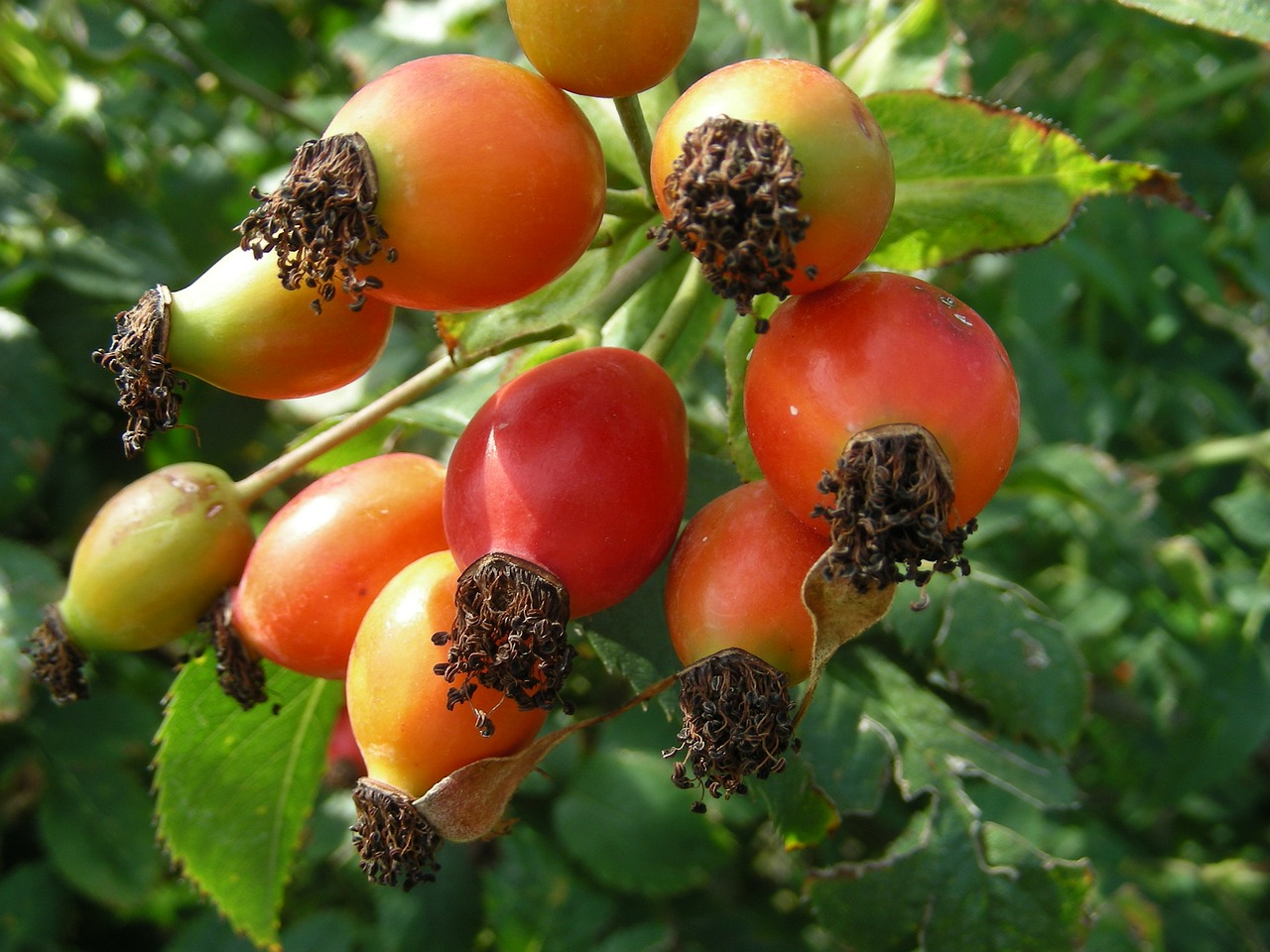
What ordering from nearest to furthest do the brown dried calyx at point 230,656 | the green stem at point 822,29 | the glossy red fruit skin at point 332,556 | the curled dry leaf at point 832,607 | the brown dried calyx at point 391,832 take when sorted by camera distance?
the curled dry leaf at point 832,607
the brown dried calyx at point 391,832
the glossy red fruit skin at point 332,556
the brown dried calyx at point 230,656
the green stem at point 822,29

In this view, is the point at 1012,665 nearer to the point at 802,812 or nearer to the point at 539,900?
the point at 802,812

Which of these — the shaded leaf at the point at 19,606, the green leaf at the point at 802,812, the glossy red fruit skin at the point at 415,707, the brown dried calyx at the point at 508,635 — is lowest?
the shaded leaf at the point at 19,606

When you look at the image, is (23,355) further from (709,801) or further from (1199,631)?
(1199,631)

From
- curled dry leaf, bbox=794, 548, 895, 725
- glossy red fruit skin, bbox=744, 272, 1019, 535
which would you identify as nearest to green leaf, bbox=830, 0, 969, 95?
glossy red fruit skin, bbox=744, 272, 1019, 535

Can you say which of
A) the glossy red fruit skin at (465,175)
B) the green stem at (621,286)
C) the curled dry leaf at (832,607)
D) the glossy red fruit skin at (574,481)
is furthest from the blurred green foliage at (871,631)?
the curled dry leaf at (832,607)

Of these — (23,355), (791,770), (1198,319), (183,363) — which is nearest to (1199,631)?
(1198,319)

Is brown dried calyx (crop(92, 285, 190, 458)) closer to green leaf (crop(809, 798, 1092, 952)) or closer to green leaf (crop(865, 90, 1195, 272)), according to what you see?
green leaf (crop(865, 90, 1195, 272))

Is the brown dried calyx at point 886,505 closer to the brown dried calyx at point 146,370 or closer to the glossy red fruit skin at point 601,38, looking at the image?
the glossy red fruit skin at point 601,38

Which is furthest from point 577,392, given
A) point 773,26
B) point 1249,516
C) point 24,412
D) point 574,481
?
point 1249,516
